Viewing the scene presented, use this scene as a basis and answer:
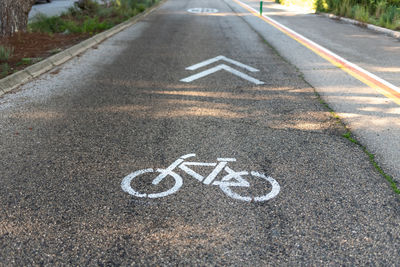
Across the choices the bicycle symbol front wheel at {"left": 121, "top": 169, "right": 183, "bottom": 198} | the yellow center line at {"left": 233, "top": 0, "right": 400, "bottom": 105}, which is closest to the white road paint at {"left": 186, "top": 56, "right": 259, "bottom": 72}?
the yellow center line at {"left": 233, "top": 0, "right": 400, "bottom": 105}

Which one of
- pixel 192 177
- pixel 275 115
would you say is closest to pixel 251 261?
pixel 192 177

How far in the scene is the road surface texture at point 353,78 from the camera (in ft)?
15.2

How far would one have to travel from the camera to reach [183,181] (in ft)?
11.8

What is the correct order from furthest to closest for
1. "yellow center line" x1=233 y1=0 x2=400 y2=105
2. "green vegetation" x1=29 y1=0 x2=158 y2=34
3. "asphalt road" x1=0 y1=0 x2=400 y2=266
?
"green vegetation" x1=29 y1=0 x2=158 y2=34 → "yellow center line" x1=233 y1=0 x2=400 y2=105 → "asphalt road" x1=0 y1=0 x2=400 y2=266

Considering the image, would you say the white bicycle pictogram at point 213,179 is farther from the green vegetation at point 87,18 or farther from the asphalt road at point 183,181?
the green vegetation at point 87,18

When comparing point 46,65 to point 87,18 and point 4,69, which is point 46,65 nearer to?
point 4,69

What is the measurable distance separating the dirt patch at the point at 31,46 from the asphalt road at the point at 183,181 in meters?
1.37

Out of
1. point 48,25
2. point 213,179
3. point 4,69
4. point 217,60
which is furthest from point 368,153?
point 48,25

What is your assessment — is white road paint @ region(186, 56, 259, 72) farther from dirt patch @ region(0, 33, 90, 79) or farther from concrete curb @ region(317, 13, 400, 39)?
concrete curb @ region(317, 13, 400, 39)

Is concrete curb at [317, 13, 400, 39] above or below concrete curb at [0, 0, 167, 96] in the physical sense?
above

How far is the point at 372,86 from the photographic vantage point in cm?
689

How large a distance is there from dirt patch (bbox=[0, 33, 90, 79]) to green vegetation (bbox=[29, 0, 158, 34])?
796mm

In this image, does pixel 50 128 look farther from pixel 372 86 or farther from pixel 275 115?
pixel 372 86

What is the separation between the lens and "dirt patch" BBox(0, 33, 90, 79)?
8090 millimetres
